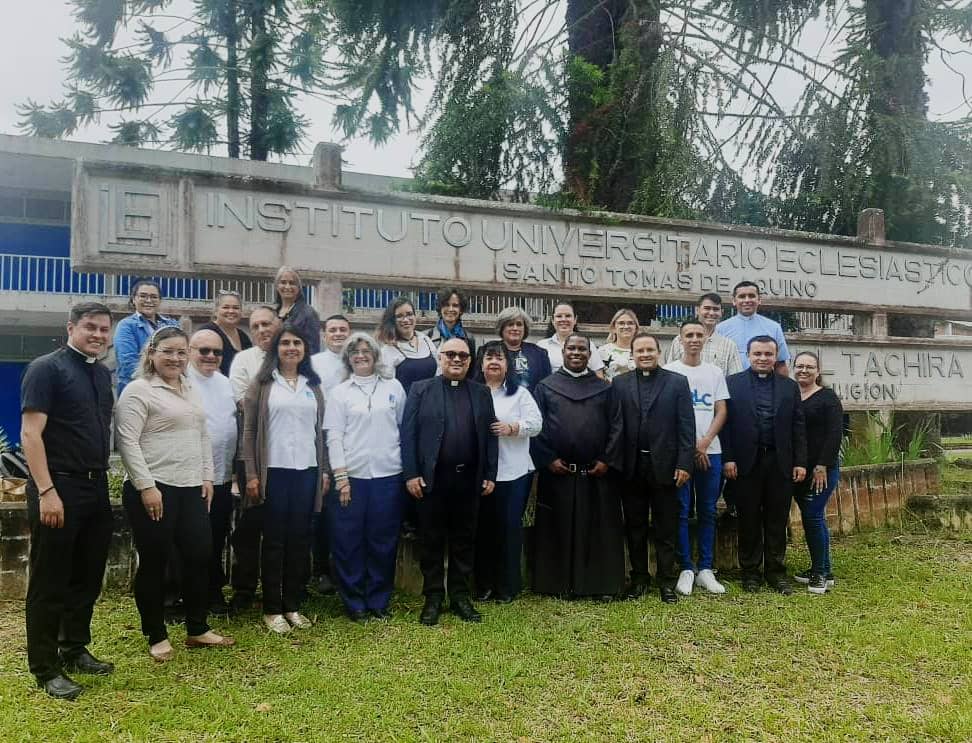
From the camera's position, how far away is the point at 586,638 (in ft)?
12.8

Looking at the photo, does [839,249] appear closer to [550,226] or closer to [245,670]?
[550,226]

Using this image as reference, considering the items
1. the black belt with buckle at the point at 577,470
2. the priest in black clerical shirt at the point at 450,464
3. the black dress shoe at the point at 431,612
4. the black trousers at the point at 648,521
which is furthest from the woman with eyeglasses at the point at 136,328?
the black trousers at the point at 648,521

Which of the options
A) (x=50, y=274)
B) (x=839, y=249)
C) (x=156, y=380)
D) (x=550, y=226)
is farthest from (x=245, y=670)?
(x=50, y=274)

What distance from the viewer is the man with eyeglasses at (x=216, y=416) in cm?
401

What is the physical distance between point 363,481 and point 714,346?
2617mm

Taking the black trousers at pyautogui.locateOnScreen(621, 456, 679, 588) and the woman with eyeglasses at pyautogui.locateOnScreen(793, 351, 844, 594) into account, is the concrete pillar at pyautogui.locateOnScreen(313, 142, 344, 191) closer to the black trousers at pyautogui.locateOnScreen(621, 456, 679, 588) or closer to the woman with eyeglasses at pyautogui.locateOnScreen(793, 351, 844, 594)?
the black trousers at pyautogui.locateOnScreen(621, 456, 679, 588)

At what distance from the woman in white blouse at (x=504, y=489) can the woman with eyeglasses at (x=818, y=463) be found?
1818mm

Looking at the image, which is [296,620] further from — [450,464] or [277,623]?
[450,464]

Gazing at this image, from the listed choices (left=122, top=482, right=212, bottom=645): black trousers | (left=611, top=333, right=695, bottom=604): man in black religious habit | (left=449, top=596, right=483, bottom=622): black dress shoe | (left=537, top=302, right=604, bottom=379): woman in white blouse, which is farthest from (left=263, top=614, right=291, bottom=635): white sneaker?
(left=537, top=302, right=604, bottom=379): woman in white blouse

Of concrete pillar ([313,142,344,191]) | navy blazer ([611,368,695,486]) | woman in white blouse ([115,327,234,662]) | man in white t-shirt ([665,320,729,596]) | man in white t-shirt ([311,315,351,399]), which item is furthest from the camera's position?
concrete pillar ([313,142,344,191])

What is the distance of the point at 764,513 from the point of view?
4.93m

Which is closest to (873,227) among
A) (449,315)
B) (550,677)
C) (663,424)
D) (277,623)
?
(663,424)

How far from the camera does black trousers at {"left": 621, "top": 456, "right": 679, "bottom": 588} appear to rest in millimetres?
4664

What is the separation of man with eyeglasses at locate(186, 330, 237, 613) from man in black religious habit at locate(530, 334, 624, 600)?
1.79 meters
